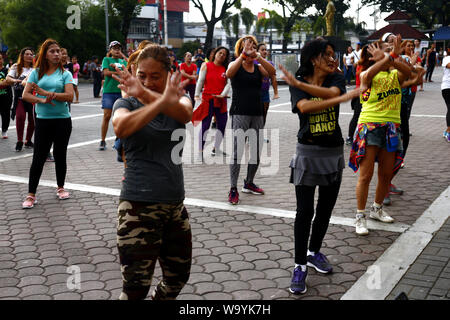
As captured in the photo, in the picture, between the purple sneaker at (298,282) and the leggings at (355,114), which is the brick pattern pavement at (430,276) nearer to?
the purple sneaker at (298,282)

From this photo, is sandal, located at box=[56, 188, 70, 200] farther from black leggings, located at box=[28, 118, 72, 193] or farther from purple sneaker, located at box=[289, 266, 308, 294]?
purple sneaker, located at box=[289, 266, 308, 294]

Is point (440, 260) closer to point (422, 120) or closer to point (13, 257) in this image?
point (13, 257)

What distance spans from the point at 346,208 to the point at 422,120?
8.16 meters

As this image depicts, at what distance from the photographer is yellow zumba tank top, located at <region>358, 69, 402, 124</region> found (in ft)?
16.8

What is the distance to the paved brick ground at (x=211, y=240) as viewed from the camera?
3948 millimetres

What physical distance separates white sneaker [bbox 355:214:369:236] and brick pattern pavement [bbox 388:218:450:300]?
591 millimetres

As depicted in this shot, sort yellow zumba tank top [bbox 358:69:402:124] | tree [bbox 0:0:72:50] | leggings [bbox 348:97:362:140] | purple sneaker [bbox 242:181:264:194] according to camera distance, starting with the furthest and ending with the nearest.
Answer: tree [bbox 0:0:72:50]
leggings [bbox 348:97:362:140]
purple sneaker [bbox 242:181:264:194]
yellow zumba tank top [bbox 358:69:402:124]

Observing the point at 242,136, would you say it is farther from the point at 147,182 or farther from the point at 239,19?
the point at 239,19

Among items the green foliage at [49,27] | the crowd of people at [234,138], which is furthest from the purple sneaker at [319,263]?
the green foliage at [49,27]

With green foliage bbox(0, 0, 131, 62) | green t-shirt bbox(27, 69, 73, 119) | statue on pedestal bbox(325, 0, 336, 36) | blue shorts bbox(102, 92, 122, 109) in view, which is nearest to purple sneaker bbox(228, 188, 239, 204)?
green t-shirt bbox(27, 69, 73, 119)

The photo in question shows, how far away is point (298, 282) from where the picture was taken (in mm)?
3826

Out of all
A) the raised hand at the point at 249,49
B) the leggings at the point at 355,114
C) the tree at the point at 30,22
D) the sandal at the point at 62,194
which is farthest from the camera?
the tree at the point at 30,22

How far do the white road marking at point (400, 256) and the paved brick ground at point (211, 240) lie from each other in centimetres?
7

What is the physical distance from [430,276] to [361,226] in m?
1.09
